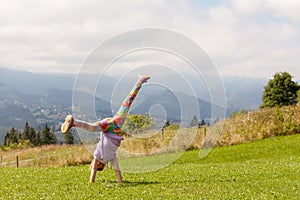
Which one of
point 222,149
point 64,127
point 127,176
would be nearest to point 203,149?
point 222,149

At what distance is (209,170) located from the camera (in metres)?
16.3

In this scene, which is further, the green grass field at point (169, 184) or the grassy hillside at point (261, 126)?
the grassy hillside at point (261, 126)

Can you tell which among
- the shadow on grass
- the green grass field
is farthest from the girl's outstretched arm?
the shadow on grass

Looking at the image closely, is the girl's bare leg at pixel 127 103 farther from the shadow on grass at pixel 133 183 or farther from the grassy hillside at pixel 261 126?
the grassy hillside at pixel 261 126

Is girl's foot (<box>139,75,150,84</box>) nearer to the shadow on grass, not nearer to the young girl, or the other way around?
the young girl

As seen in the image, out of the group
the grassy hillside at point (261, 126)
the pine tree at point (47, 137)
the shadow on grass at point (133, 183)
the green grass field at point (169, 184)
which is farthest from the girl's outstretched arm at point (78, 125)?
the pine tree at point (47, 137)

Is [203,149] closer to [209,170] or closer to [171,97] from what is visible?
[209,170]

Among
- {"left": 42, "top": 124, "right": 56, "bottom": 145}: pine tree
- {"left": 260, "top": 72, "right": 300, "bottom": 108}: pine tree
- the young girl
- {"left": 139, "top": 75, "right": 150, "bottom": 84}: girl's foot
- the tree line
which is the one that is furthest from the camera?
{"left": 42, "top": 124, "right": 56, "bottom": 145}: pine tree

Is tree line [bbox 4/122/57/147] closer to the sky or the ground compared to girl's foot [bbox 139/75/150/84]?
closer to the ground

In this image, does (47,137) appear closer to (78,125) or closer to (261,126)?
(261,126)

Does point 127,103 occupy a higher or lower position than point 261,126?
higher

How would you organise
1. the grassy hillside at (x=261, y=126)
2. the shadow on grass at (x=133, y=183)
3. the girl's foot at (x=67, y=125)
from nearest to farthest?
the girl's foot at (x=67, y=125) < the shadow on grass at (x=133, y=183) < the grassy hillside at (x=261, y=126)

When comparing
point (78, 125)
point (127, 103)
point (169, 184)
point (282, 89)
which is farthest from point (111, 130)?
point (282, 89)

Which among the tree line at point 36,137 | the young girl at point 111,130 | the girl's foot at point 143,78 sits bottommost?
the tree line at point 36,137
